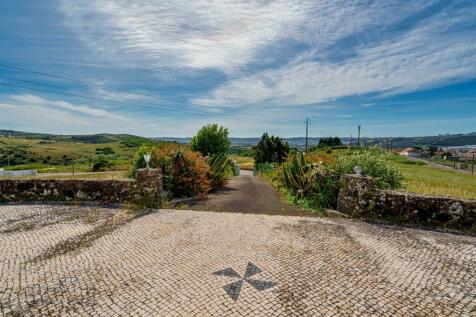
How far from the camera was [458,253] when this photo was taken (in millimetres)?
5477

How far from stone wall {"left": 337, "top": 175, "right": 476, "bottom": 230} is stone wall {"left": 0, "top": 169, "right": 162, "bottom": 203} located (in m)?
6.81

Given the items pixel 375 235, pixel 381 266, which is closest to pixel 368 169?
pixel 375 235

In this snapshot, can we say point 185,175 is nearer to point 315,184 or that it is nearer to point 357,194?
point 315,184

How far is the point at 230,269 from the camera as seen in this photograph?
4723mm

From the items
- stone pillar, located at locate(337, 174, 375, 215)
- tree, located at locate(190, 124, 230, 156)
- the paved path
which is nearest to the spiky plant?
the paved path

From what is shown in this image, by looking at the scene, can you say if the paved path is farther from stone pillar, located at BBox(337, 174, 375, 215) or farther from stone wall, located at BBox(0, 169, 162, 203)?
stone wall, located at BBox(0, 169, 162, 203)

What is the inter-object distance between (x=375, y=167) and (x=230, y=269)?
7.36 metres

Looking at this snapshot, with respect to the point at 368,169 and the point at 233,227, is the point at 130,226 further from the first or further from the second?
the point at 368,169

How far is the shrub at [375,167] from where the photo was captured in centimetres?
931

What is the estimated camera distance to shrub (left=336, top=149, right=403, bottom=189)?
931 centimetres

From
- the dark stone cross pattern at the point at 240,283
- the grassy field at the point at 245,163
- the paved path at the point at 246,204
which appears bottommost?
the grassy field at the point at 245,163

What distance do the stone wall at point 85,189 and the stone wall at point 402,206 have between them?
6813mm

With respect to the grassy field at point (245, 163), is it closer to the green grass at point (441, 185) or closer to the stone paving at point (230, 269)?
the green grass at point (441, 185)

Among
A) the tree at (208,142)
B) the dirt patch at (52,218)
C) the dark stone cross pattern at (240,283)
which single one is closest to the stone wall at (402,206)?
the dark stone cross pattern at (240,283)
